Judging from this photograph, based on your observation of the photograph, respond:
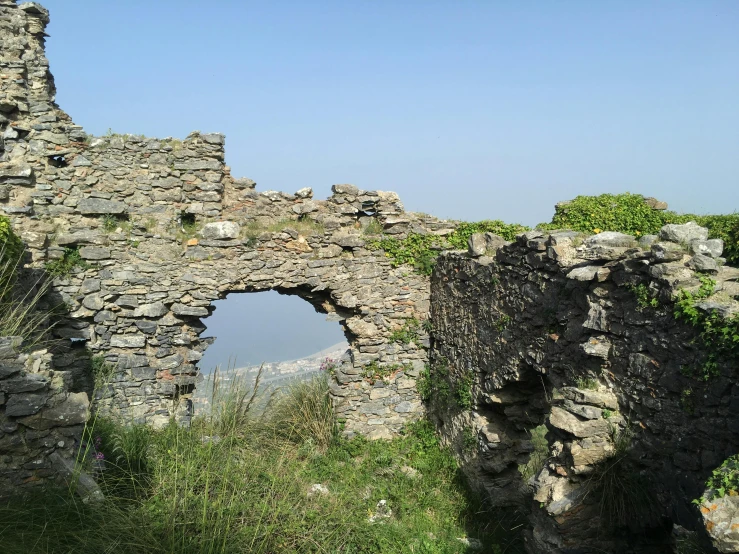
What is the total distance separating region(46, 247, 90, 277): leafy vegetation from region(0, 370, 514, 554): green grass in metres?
2.35

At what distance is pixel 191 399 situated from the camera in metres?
8.84

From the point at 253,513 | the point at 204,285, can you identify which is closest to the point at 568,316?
the point at 253,513

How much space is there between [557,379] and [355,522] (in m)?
2.54

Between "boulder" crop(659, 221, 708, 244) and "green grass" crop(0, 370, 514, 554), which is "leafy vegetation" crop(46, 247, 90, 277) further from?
"boulder" crop(659, 221, 708, 244)

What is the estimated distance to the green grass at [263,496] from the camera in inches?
178

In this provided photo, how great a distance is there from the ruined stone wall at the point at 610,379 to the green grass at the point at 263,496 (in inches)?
52.2

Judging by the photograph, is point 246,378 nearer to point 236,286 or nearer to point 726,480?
point 236,286

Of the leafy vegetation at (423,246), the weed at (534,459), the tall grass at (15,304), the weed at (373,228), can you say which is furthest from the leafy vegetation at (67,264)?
the weed at (534,459)

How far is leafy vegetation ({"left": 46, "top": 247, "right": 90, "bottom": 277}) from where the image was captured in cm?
816

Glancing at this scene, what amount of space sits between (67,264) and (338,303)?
396 cm

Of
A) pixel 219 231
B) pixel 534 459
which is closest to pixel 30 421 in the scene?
pixel 219 231

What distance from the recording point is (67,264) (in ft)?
27.2

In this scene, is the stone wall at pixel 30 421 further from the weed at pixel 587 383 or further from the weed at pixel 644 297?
the weed at pixel 644 297

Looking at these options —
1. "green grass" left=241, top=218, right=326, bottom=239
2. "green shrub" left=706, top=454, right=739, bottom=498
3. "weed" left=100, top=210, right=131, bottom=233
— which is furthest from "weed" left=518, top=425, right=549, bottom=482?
"weed" left=100, top=210, right=131, bottom=233
